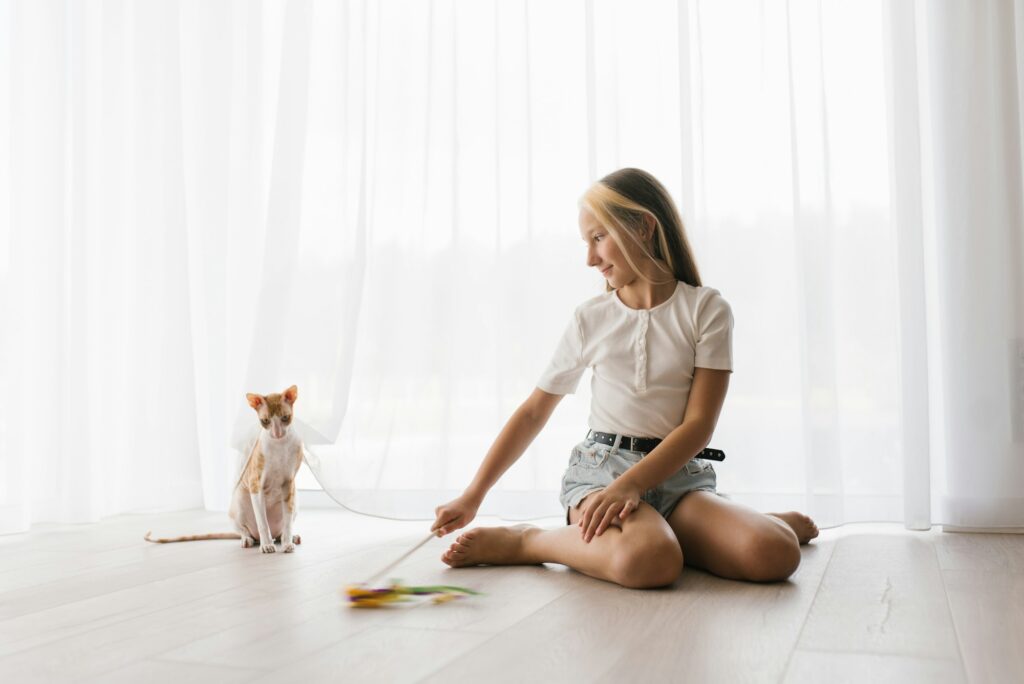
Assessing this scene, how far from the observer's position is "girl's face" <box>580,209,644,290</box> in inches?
70.1

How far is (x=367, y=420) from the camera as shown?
2.45 meters

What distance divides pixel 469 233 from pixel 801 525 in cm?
107

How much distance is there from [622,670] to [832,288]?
137cm

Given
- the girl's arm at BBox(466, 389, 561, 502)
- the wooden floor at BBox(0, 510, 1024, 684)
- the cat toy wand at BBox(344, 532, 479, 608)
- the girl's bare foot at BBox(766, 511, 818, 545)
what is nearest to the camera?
the wooden floor at BBox(0, 510, 1024, 684)

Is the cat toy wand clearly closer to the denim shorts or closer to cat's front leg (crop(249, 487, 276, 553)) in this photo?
the denim shorts

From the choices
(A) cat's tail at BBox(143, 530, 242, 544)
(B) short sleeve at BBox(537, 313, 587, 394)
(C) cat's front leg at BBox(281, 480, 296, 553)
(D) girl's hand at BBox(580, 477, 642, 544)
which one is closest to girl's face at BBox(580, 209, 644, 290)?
(B) short sleeve at BBox(537, 313, 587, 394)

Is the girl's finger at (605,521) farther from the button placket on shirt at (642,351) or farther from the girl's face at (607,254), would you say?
the girl's face at (607,254)

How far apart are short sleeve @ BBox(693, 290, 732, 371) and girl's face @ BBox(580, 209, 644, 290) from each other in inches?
6.1

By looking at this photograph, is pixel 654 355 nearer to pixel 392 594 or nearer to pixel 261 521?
pixel 392 594

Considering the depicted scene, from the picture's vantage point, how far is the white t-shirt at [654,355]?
173 centimetres

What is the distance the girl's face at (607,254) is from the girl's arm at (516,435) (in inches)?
10.3

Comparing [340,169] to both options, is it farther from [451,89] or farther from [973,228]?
[973,228]

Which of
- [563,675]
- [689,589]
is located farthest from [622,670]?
[689,589]

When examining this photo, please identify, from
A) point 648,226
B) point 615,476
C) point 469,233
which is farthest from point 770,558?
point 469,233
